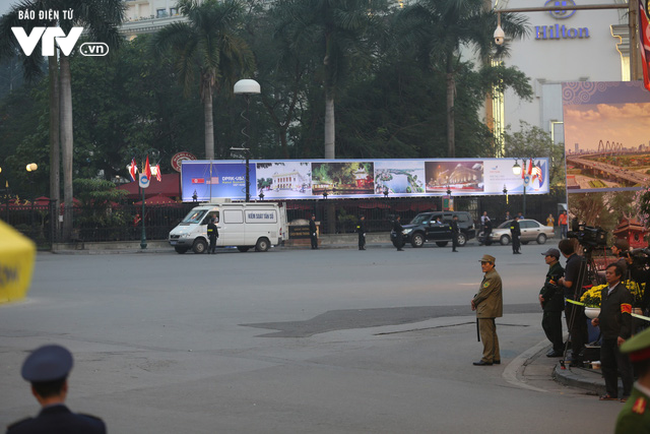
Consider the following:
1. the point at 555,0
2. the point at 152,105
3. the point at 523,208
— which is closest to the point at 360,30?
the point at 523,208

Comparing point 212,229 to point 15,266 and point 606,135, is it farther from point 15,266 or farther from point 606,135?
point 15,266

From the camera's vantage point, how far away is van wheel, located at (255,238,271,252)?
43984 mm

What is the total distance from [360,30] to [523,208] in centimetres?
1599

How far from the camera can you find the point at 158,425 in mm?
8328

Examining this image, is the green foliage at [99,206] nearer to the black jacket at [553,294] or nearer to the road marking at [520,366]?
the road marking at [520,366]

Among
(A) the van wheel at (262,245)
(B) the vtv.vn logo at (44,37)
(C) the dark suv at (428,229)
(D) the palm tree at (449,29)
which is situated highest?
(D) the palm tree at (449,29)

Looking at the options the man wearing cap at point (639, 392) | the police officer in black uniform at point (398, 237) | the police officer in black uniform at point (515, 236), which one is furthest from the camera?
the police officer in black uniform at point (398, 237)

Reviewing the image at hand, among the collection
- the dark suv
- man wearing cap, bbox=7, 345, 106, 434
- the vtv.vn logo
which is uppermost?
the vtv.vn logo

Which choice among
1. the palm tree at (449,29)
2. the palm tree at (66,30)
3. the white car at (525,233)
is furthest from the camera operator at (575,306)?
the palm tree at (449,29)

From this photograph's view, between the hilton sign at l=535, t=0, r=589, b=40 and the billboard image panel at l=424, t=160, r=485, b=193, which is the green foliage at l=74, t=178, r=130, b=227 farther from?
the hilton sign at l=535, t=0, r=589, b=40

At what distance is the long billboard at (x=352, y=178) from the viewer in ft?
172

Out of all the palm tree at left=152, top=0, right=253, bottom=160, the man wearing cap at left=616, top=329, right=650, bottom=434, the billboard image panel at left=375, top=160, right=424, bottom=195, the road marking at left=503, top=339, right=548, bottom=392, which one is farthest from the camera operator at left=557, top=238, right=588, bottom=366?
the billboard image panel at left=375, top=160, right=424, bottom=195

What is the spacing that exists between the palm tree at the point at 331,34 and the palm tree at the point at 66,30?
9872mm

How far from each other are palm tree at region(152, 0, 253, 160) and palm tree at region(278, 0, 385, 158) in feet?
10.3
